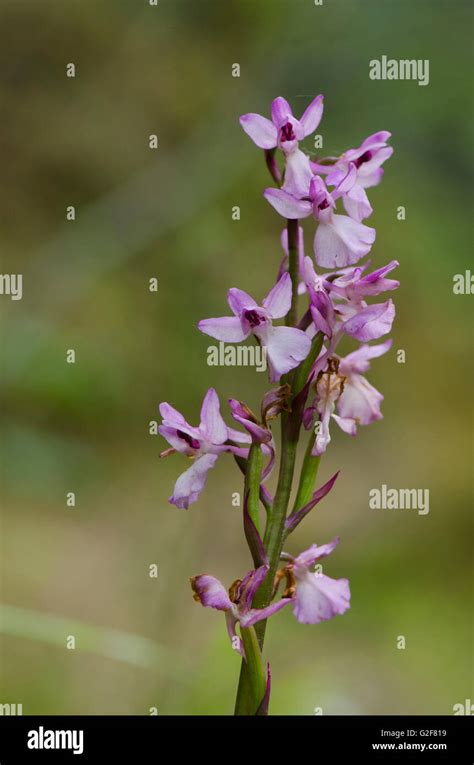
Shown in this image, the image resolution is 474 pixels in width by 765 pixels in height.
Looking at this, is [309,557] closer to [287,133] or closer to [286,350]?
[286,350]

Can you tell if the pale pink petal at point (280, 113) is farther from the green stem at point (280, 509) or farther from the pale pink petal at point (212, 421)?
the pale pink petal at point (212, 421)

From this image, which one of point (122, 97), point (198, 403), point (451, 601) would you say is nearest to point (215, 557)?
point (198, 403)

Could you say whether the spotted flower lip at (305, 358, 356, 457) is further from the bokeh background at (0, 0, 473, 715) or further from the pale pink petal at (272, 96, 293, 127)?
the bokeh background at (0, 0, 473, 715)

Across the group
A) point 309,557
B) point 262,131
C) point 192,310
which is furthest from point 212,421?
point 192,310
